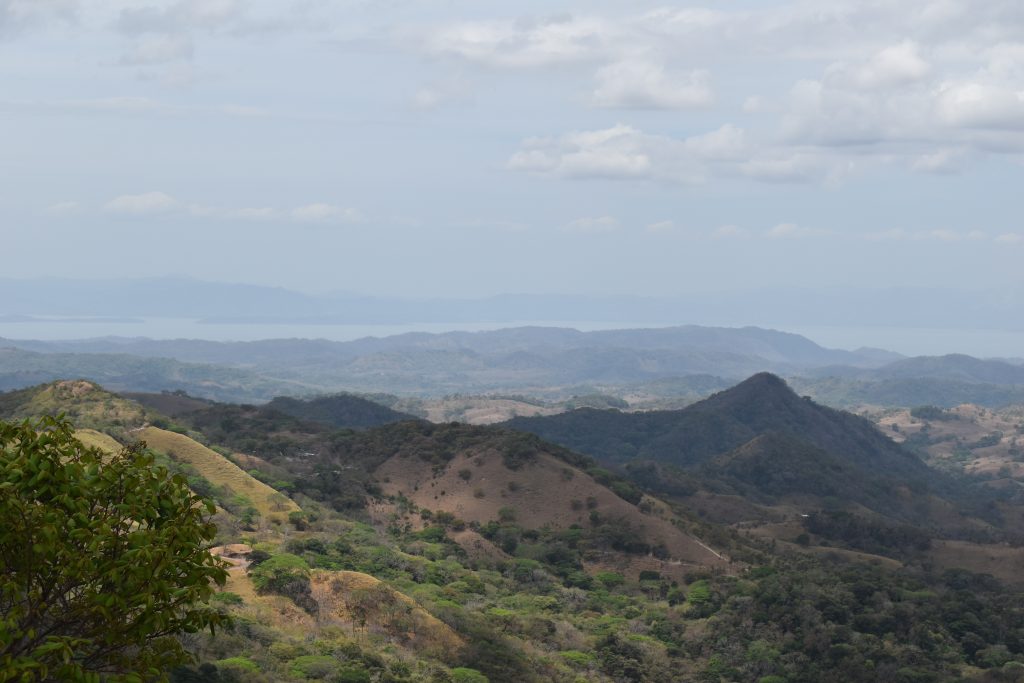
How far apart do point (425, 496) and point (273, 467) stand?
10934 mm

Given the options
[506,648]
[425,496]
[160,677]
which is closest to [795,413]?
[425,496]

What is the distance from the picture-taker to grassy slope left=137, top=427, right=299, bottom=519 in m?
56.1

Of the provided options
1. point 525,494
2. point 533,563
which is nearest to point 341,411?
point 525,494

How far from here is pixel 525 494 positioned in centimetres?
6962

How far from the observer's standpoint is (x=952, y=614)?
152 ft

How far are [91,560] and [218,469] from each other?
49.6 metres

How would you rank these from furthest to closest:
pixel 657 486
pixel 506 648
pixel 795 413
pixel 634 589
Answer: pixel 795 413
pixel 657 486
pixel 634 589
pixel 506 648

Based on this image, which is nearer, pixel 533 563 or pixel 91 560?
pixel 91 560

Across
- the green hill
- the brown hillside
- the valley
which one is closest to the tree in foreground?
the valley

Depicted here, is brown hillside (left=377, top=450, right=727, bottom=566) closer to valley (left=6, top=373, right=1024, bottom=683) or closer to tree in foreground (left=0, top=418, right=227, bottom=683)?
valley (left=6, top=373, right=1024, bottom=683)

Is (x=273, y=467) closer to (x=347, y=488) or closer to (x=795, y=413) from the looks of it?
(x=347, y=488)

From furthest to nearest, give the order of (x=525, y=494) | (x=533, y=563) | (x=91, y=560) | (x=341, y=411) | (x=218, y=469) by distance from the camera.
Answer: (x=341, y=411)
(x=525, y=494)
(x=218, y=469)
(x=533, y=563)
(x=91, y=560)

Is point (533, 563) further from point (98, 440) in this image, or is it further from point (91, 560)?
point (91, 560)

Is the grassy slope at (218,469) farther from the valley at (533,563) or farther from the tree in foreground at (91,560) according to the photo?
the tree in foreground at (91,560)
